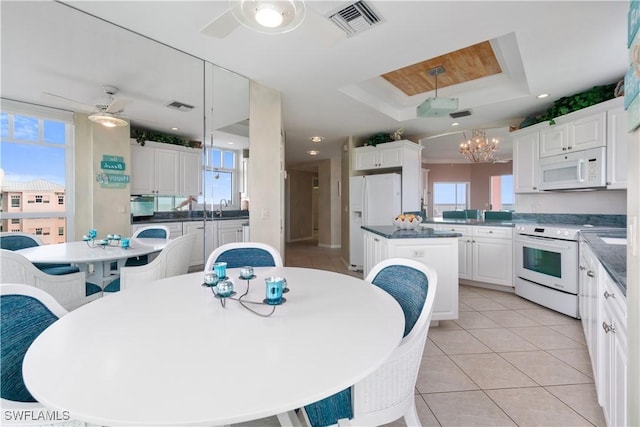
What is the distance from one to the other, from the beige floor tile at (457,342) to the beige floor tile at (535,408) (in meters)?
0.51

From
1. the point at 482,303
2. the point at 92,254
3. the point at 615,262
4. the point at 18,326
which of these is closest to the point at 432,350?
the point at 615,262

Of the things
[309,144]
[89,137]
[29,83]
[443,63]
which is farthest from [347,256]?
[29,83]

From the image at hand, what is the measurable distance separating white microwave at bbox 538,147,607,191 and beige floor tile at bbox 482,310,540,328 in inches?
64.1

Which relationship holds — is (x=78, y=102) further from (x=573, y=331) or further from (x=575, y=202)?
(x=575, y=202)

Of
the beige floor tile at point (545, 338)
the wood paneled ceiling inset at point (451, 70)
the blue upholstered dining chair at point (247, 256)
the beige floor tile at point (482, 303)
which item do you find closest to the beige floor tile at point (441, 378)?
the beige floor tile at point (545, 338)

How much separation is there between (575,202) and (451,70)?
233 cm

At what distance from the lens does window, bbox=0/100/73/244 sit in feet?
5.85

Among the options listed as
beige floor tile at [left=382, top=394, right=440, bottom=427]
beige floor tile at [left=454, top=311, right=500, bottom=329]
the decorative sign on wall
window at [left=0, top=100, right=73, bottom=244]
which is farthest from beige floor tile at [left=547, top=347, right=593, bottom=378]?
window at [left=0, top=100, right=73, bottom=244]

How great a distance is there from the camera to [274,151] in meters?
3.05

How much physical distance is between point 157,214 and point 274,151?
4.19 ft

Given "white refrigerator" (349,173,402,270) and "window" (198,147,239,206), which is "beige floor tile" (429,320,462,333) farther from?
"window" (198,147,239,206)

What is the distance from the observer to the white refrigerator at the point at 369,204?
188 inches

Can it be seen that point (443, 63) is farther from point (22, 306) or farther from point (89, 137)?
point (22, 306)

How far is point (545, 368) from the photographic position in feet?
6.59
